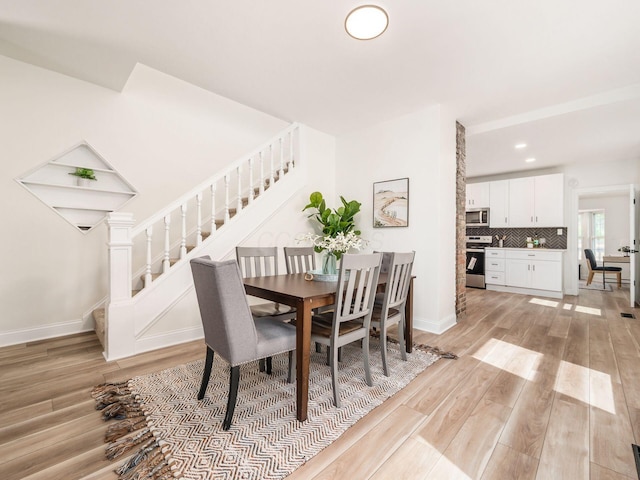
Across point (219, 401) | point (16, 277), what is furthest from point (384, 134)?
point (16, 277)

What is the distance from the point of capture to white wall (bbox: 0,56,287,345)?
9.36 ft

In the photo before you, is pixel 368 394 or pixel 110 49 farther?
pixel 110 49

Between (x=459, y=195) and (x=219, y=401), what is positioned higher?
(x=459, y=195)

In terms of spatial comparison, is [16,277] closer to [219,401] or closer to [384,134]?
[219,401]

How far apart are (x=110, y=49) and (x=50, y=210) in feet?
5.83

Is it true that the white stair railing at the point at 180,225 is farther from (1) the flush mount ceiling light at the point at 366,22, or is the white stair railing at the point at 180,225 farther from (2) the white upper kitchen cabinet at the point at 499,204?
(2) the white upper kitchen cabinet at the point at 499,204

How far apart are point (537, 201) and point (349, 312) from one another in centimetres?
599

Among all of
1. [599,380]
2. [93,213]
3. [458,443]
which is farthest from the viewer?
[93,213]

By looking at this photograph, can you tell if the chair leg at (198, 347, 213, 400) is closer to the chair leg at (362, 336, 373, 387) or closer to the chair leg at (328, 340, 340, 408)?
the chair leg at (328, 340, 340, 408)

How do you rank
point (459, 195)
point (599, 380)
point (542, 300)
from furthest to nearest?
point (542, 300)
point (459, 195)
point (599, 380)

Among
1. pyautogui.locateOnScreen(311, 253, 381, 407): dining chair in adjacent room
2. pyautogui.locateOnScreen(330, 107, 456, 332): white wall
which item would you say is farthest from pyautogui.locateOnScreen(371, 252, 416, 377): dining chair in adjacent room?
pyautogui.locateOnScreen(330, 107, 456, 332): white wall

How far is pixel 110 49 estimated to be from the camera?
2582mm

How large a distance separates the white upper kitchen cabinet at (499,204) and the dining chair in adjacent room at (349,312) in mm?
5656

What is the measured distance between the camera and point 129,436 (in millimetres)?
1561
